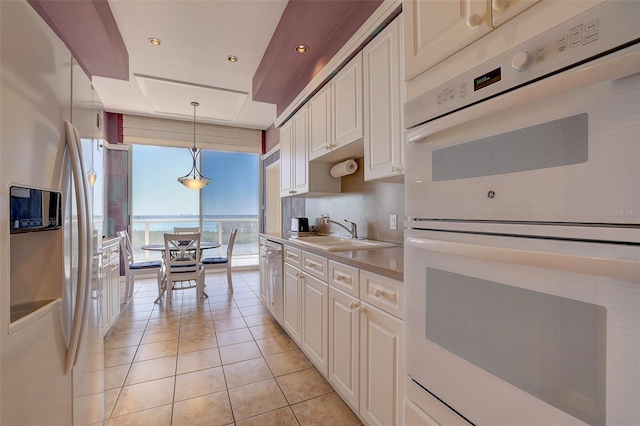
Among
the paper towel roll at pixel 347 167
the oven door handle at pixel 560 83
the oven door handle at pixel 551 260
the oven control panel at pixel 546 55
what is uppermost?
the paper towel roll at pixel 347 167

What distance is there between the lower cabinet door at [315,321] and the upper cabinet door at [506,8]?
156 centimetres

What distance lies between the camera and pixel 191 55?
10.3ft

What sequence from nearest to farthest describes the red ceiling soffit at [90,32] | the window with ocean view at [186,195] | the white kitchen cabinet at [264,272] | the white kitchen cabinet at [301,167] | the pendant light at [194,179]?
the red ceiling soffit at [90,32] → the white kitchen cabinet at [301,167] → the white kitchen cabinet at [264,272] → the pendant light at [194,179] → the window with ocean view at [186,195]

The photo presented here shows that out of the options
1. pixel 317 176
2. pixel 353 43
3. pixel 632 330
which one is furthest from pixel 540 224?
pixel 317 176

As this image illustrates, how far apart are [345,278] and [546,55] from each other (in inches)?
52.2

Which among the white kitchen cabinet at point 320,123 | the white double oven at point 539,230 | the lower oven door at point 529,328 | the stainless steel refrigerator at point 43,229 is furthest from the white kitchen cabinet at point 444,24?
the white kitchen cabinet at point 320,123

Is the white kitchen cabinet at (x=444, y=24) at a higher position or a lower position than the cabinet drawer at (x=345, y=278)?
higher

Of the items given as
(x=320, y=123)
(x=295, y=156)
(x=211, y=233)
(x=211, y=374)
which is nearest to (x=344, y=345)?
(x=211, y=374)

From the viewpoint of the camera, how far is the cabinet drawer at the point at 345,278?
158 cm

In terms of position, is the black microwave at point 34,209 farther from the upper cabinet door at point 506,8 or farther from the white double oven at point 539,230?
the upper cabinet door at point 506,8

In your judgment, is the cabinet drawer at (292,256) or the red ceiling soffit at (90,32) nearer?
the red ceiling soffit at (90,32)

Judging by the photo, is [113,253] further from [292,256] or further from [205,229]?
[205,229]

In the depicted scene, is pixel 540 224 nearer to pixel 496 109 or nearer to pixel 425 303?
pixel 496 109

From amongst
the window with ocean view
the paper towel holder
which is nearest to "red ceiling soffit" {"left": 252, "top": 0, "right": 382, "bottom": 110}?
the paper towel holder
